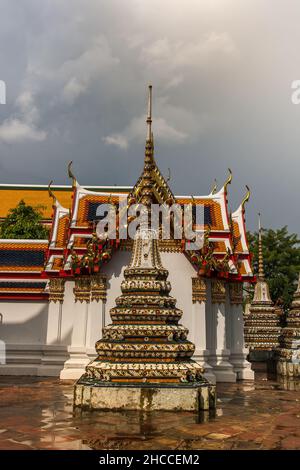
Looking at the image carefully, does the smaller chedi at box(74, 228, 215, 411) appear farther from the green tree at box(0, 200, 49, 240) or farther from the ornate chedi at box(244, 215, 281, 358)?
the green tree at box(0, 200, 49, 240)

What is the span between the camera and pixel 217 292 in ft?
51.0

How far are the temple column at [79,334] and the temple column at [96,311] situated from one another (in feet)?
Result: 0.85

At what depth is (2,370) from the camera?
16969 millimetres

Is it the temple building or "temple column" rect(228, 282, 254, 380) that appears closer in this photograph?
the temple building

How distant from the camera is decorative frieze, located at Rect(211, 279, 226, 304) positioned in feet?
50.9

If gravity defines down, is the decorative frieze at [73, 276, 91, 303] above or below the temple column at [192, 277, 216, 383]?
above

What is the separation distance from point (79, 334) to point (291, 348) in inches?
296

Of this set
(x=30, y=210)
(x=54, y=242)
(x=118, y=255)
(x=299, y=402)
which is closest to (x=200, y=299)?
(x=118, y=255)

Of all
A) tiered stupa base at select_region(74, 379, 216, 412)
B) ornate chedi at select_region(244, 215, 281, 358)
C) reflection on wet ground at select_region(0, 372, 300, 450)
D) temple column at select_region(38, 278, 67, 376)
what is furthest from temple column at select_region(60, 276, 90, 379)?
ornate chedi at select_region(244, 215, 281, 358)

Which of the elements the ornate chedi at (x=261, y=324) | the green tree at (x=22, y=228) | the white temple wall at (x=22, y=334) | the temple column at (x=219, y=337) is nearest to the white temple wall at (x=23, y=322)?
the white temple wall at (x=22, y=334)

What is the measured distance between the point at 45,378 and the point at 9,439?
9387 millimetres

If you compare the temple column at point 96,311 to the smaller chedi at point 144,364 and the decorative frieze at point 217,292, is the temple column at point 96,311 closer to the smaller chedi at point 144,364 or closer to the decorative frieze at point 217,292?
the decorative frieze at point 217,292

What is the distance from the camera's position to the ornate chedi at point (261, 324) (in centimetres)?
2545

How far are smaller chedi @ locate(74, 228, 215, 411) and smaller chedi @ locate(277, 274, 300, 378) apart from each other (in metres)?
9.08
